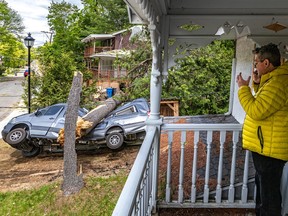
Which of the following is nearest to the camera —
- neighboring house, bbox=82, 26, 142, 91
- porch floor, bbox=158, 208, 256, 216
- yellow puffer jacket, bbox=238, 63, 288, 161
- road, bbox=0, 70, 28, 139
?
yellow puffer jacket, bbox=238, 63, 288, 161

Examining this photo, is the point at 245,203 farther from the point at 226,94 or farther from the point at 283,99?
the point at 226,94

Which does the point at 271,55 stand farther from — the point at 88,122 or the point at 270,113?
the point at 88,122

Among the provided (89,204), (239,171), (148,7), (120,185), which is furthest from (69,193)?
(148,7)

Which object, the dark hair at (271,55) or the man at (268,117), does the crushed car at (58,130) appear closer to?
the man at (268,117)

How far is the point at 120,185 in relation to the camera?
613 centimetres

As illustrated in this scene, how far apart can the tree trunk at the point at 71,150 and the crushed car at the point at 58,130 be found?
5.85 feet

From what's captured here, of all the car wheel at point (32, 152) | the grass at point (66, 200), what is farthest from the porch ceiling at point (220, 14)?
the car wheel at point (32, 152)

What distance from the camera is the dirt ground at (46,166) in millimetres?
6830

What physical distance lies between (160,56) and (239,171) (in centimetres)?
184

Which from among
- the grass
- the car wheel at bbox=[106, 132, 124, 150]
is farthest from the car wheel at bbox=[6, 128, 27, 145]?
the car wheel at bbox=[106, 132, 124, 150]

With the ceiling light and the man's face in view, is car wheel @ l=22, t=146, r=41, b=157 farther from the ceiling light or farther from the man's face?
the man's face

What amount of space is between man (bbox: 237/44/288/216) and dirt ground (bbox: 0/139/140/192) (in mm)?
5271

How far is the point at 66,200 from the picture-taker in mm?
6031

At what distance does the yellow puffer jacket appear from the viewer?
5.54 ft
